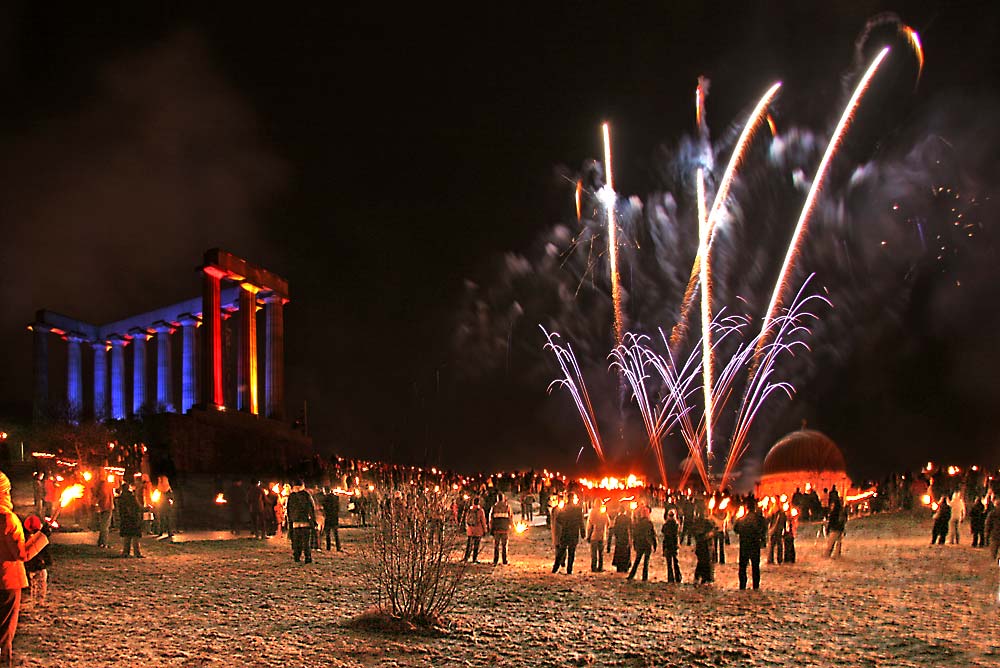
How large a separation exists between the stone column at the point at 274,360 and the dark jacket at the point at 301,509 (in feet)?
152

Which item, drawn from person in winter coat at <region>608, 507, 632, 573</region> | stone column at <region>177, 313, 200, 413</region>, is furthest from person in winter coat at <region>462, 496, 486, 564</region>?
stone column at <region>177, 313, 200, 413</region>

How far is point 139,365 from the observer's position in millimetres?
73438

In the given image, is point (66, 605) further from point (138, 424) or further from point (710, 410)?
point (138, 424)

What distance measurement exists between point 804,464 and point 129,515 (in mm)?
62476

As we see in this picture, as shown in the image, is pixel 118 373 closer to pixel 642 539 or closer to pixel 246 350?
pixel 246 350

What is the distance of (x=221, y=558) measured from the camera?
20344 mm

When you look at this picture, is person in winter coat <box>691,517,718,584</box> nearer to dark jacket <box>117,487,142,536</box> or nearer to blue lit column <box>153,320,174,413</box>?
dark jacket <box>117,487,142,536</box>

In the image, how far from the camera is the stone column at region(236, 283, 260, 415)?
205 feet

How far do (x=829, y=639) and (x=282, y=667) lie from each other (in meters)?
6.77

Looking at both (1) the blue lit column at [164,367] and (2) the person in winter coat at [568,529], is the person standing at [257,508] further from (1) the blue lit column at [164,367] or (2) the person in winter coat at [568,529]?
(1) the blue lit column at [164,367]

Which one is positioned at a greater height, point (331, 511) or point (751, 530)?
point (331, 511)

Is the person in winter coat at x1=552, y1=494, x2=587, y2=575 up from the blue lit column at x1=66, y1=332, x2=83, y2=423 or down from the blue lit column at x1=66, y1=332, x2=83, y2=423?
down

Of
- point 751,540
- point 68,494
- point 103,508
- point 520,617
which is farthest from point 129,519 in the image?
point 751,540

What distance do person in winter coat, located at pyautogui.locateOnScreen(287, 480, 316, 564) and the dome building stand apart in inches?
2246
